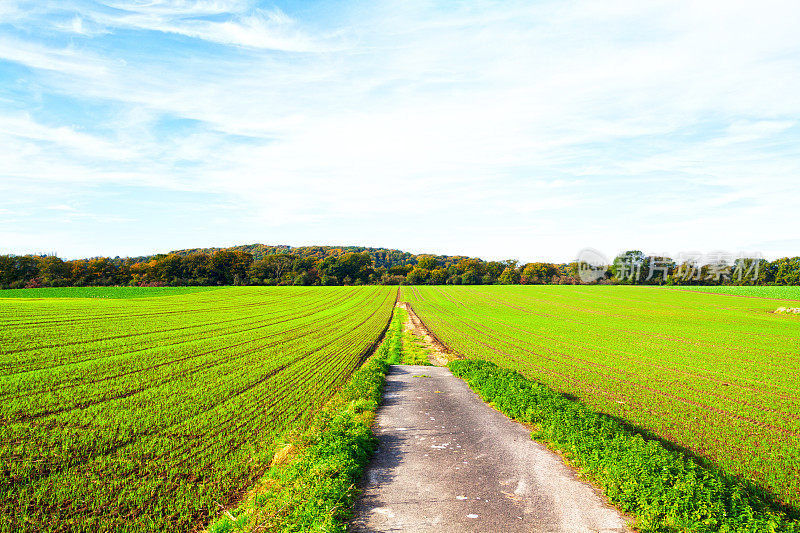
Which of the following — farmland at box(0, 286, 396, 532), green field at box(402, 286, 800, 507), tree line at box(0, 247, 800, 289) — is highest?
tree line at box(0, 247, 800, 289)

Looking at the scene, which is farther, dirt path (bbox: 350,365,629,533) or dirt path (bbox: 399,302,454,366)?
dirt path (bbox: 399,302,454,366)

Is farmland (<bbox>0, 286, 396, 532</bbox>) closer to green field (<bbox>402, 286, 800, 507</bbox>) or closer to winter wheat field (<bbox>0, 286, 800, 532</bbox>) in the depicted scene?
winter wheat field (<bbox>0, 286, 800, 532</bbox>)

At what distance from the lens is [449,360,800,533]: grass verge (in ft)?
18.8

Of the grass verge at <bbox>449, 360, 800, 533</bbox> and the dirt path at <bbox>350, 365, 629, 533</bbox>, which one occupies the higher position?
the grass verge at <bbox>449, 360, 800, 533</bbox>

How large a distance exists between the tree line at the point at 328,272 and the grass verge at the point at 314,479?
112 meters

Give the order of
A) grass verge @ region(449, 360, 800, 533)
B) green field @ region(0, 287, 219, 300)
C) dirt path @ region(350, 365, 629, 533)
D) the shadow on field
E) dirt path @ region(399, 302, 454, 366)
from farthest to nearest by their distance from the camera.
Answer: green field @ region(0, 287, 219, 300) < dirt path @ region(399, 302, 454, 366) < the shadow on field < dirt path @ region(350, 365, 629, 533) < grass verge @ region(449, 360, 800, 533)

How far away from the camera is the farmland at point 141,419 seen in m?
6.47

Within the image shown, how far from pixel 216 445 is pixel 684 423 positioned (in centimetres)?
1301

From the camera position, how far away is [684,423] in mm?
11703

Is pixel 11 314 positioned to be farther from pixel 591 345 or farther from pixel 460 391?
pixel 591 345

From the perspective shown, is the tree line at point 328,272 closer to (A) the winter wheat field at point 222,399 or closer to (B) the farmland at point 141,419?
(A) the winter wheat field at point 222,399

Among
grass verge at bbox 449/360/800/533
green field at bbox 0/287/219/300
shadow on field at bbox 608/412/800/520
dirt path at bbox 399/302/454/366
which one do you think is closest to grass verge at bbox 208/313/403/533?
grass verge at bbox 449/360/800/533

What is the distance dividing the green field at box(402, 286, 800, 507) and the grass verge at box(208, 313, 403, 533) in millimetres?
8166

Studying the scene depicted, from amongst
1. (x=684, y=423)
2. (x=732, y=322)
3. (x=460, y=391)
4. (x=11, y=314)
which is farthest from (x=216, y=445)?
(x=732, y=322)
